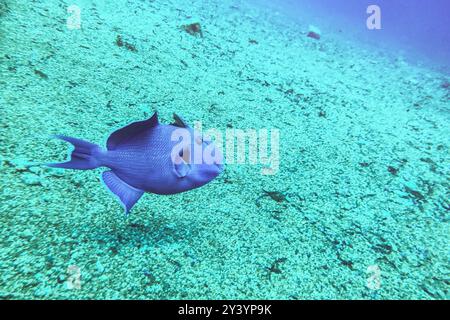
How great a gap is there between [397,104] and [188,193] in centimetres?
454

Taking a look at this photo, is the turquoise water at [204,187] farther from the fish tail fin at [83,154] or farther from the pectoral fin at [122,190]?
the fish tail fin at [83,154]

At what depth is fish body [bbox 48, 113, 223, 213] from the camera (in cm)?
137

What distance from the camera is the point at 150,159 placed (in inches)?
54.9

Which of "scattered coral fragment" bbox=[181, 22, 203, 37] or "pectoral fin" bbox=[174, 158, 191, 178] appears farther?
"scattered coral fragment" bbox=[181, 22, 203, 37]

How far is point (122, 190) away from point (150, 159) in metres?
0.22

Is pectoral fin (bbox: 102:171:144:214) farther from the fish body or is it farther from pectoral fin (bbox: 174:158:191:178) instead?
pectoral fin (bbox: 174:158:191:178)

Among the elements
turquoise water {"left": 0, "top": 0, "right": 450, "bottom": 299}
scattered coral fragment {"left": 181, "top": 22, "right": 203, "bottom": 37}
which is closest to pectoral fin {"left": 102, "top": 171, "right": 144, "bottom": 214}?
turquoise water {"left": 0, "top": 0, "right": 450, "bottom": 299}

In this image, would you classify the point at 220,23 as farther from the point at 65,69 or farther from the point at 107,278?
the point at 107,278

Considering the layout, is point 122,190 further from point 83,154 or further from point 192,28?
point 192,28

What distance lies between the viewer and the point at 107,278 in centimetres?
142

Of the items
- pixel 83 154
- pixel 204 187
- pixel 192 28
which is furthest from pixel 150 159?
pixel 192 28

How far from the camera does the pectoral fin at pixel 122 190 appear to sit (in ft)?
4.55

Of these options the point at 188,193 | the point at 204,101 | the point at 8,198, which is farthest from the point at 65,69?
the point at 188,193
